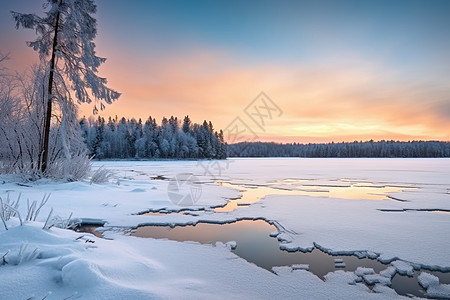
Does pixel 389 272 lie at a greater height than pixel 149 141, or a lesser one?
lesser

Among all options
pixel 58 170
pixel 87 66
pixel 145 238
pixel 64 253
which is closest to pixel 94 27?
pixel 87 66

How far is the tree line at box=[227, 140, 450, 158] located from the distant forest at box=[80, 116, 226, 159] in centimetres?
5116

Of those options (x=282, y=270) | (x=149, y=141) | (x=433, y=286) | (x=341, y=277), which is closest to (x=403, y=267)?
(x=433, y=286)

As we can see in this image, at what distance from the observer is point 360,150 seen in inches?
5162

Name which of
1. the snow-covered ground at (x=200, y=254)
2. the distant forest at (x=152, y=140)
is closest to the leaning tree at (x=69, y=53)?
the snow-covered ground at (x=200, y=254)

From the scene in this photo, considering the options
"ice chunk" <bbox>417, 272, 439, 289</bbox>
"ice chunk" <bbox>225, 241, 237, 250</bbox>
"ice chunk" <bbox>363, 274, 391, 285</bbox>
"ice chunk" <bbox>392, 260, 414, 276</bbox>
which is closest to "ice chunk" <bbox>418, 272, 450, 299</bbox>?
"ice chunk" <bbox>417, 272, 439, 289</bbox>

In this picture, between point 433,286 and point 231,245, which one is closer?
point 433,286

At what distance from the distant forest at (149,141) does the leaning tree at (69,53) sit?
5755 centimetres

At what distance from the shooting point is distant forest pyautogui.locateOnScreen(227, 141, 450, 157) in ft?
394

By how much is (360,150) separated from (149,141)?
370 ft

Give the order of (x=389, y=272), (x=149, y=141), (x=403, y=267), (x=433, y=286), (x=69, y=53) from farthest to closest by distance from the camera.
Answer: (x=149, y=141) < (x=69, y=53) < (x=403, y=267) < (x=389, y=272) < (x=433, y=286)

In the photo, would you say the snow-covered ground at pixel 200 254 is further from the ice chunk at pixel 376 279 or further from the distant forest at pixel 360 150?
the distant forest at pixel 360 150

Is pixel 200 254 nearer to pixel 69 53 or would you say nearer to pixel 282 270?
pixel 282 270

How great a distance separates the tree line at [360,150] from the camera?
12019 centimetres
